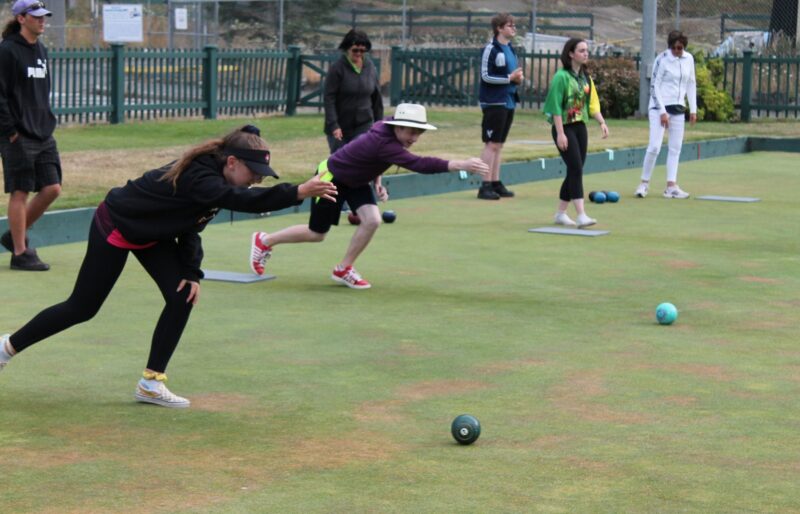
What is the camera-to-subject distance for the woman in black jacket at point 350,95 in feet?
41.4

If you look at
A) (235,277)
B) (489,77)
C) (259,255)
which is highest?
(489,77)

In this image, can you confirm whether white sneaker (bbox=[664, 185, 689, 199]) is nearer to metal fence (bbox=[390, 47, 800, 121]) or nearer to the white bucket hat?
the white bucket hat

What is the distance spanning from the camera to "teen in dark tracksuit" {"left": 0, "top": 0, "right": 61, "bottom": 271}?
30.9 ft

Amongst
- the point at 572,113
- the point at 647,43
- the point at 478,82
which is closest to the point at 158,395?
the point at 572,113

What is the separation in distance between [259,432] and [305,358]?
1437mm

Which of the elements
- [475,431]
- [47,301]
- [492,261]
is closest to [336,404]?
[475,431]

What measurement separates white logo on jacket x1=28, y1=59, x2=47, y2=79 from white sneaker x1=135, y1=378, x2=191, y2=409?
395 cm

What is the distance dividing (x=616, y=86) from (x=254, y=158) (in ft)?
69.8

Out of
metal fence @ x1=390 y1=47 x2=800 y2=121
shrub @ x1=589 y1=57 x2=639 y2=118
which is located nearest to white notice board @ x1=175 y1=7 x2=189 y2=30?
metal fence @ x1=390 y1=47 x2=800 y2=121

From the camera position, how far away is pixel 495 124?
576 inches

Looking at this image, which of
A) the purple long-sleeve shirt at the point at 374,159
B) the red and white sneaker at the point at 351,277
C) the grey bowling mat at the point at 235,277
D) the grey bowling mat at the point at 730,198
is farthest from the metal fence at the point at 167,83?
the red and white sneaker at the point at 351,277

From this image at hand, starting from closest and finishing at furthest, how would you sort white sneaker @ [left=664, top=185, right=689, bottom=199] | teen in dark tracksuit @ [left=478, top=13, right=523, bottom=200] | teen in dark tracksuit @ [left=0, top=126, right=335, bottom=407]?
teen in dark tracksuit @ [left=0, top=126, right=335, bottom=407] → teen in dark tracksuit @ [left=478, top=13, right=523, bottom=200] → white sneaker @ [left=664, top=185, right=689, bottom=199]

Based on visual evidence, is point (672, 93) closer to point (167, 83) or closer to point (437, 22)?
point (167, 83)

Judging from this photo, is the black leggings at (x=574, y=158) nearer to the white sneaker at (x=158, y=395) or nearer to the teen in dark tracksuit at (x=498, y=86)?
the teen in dark tracksuit at (x=498, y=86)
